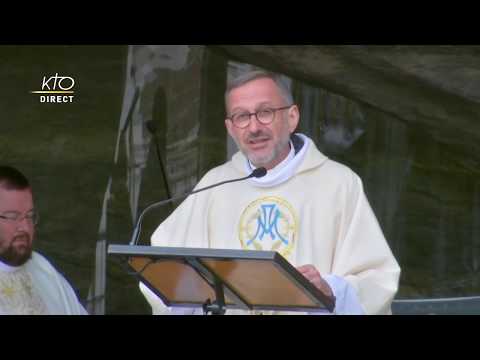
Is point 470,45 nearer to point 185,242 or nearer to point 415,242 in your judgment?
point 415,242

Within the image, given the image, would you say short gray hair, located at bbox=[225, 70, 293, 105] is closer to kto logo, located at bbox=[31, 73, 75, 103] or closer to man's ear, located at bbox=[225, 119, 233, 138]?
man's ear, located at bbox=[225, 119, 233, 138]

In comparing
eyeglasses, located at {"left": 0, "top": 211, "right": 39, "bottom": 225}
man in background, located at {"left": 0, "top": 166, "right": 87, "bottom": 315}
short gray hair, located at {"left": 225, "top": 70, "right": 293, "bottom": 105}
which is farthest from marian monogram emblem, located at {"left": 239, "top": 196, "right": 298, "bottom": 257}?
eyeglasses, located at {"left": 0, "top": 211, "right": 39, "bottom": 225}

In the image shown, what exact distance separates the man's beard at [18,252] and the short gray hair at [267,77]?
54.7 inches

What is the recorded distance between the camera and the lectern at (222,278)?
4602 millimetres

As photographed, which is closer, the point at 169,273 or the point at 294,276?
the point at 294,276

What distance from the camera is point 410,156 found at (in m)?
6.82

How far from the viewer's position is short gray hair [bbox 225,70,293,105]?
6766mm

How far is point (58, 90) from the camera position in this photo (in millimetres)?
6906

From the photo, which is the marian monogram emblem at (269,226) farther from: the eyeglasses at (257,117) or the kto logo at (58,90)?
the kto logo at (58,90)

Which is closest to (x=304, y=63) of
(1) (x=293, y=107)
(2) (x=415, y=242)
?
(1) (x=293, y=107)

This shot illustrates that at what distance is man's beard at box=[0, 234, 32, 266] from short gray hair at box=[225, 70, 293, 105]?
4.56 ft

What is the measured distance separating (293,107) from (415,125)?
683mm

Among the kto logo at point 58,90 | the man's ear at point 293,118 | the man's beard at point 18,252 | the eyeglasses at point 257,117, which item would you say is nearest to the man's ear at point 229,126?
the eyeglasses at point 257,117

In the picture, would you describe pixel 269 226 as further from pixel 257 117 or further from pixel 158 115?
pixel 158 115
